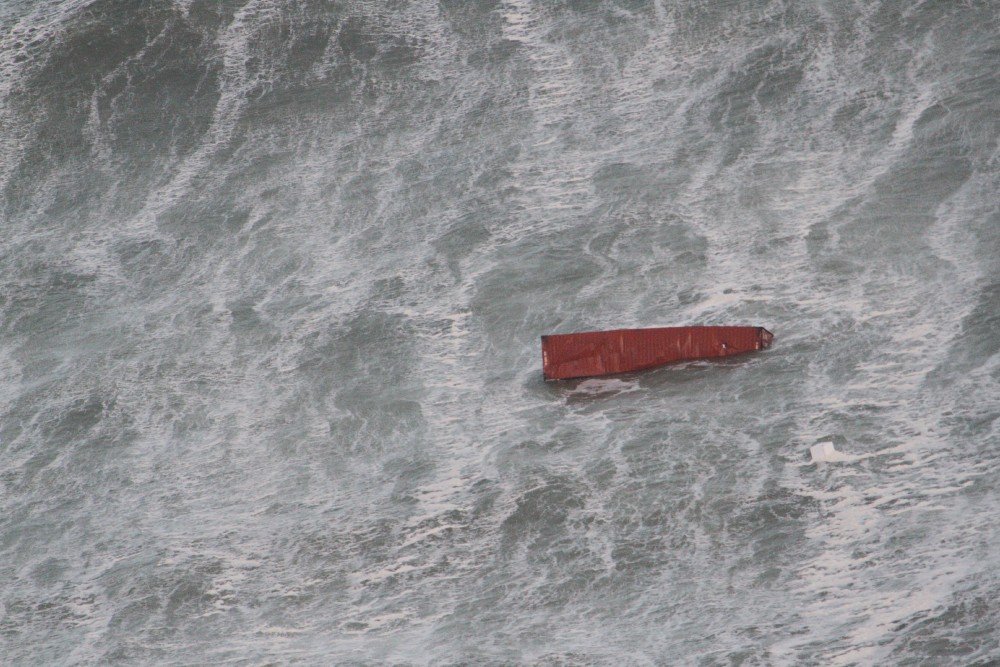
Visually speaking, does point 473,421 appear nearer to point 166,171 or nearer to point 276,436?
point 276,436

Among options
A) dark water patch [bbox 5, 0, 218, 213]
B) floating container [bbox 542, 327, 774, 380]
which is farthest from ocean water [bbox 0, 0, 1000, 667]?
floating container [bbox 542, 327, 774, 380]

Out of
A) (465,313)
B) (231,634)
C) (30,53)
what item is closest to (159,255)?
(465,313)

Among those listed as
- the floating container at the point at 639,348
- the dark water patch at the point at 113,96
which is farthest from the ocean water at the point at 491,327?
the floating container at the point at 639,348

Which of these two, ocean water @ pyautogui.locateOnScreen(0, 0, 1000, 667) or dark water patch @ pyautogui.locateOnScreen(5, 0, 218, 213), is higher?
dark water patch @ pyautogui.locateOnScreen(5, 0, 218, 213)

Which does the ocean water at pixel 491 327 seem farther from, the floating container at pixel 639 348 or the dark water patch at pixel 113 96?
the floating container at pixel 639 348

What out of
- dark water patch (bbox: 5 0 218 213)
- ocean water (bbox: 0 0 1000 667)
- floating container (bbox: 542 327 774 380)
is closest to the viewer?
ocean water (bbox: 0 0 1000 667)

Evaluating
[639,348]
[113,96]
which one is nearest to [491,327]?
[639,348]

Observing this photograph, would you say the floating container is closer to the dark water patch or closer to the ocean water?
the ocean water
